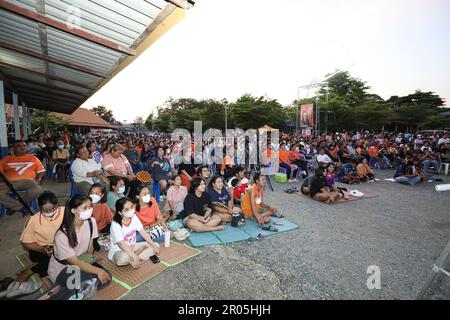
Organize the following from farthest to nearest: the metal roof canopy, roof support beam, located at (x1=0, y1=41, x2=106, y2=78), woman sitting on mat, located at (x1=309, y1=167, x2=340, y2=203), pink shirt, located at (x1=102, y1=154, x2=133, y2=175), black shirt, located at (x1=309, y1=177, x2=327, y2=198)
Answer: black shirt, located at (x1=309, y1=177, x2=327, y2=198) < woman sitting on mat, located at (x1=309, y1=167, x2=340, y2=203) < pink shirt, located at (x1=102, y1=154, x2=133, y2=175) < roof support beam, located at (x1=0, y1=41, x2=106, y2=78) < the metal roof canopy

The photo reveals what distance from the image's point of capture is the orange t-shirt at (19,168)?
15.1 feet

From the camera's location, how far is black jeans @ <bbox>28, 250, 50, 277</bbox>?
288cm

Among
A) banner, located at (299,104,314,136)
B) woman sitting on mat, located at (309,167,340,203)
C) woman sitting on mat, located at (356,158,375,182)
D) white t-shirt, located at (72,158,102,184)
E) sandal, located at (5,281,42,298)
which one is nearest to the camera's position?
A: sandal, located at (5,281,42,298)

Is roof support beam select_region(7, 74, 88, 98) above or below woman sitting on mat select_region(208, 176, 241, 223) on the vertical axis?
above

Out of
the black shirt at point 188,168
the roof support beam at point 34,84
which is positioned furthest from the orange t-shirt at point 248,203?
the roof support beam at point 34,84

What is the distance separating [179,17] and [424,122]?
147ft

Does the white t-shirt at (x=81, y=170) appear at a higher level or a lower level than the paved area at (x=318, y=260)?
higher

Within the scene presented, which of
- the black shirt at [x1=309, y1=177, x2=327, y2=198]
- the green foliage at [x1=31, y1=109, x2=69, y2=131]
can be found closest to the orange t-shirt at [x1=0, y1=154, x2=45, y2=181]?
the black shirt at [x1=309, y1=177, x2=327, y2=198]

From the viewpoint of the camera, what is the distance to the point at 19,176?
4688 millimetres

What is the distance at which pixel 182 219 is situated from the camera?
481 cm

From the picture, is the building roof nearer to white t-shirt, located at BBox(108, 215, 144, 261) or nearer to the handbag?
the handbag

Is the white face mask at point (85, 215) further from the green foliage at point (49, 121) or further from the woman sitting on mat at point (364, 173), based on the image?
the green foliage at point (49, 121)

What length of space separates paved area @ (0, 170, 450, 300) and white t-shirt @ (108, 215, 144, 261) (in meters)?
0.69
